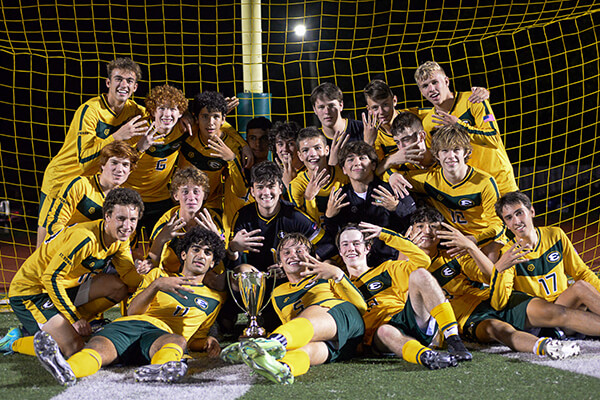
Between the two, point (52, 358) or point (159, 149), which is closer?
point (52, 358)

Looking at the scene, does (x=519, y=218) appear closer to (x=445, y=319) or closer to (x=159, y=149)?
(x=445, y=319)

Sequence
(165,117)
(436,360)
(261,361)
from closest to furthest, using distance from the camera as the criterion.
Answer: (261,361), (436,360), (165,117)

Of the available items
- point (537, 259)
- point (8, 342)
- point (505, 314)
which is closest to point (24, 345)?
point (8, 342)

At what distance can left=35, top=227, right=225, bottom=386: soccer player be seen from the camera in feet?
8.14

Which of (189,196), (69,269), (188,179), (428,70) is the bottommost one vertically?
(69,269)

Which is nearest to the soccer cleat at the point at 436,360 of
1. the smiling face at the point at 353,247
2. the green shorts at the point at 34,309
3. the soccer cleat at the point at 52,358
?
the smiling face at the point at 353,247

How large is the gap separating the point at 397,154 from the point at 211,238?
1.25 metres

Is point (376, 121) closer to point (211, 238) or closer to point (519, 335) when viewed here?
point (211, 238)

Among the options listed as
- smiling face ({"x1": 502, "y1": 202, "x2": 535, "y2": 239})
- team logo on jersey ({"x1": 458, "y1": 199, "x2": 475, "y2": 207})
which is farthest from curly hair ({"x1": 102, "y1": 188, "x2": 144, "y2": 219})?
smiling face ({"x1": 502, "y1": 202, "x2": 535, "y2": 239})

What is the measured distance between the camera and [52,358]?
2387 millimetres

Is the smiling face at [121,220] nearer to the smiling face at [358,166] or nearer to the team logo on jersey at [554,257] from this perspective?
the smiling face at [358,166]

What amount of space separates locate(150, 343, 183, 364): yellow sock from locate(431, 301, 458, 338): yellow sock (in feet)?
3.77

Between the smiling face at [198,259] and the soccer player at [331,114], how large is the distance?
131 cm

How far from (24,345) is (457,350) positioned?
2162 millimetres
